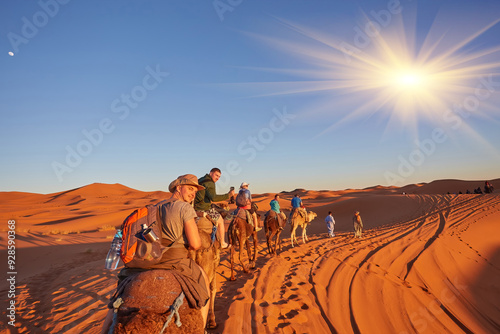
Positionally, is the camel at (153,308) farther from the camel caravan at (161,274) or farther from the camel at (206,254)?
the camel at (206,254)

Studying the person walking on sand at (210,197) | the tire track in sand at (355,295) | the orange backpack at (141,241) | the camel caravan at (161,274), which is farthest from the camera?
the person walking on sand at (210,197)

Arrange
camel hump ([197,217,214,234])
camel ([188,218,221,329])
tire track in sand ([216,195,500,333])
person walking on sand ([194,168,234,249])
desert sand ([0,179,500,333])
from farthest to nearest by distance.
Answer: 1. person walking on sand ([194,168,234,249])
2. desert sand ([0,179,500,333])
3. tire track in sand ([216,195,500,333])
4. camel hump ([197,217,214,234])
5. camel ([188,218,221,329])

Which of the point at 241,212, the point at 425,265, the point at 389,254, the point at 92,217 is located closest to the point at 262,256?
the point at 241,212

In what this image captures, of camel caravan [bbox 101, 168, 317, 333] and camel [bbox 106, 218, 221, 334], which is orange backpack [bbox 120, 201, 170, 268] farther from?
camel [bbox 106, 218, 221, 334]

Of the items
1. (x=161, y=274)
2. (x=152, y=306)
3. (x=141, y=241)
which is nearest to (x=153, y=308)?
(x=152, y=306)

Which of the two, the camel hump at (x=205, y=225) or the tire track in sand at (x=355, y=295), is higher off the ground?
the camel hump at (x=205, y=225)

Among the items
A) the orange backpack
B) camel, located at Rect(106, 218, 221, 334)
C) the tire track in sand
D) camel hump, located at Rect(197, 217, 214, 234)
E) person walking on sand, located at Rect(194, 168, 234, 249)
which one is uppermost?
→ person walking on sand, located at Rect(194, 168, 234, 249)

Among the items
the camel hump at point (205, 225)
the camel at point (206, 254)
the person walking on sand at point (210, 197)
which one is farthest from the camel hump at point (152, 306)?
the person walking on sand at point (210, 197)

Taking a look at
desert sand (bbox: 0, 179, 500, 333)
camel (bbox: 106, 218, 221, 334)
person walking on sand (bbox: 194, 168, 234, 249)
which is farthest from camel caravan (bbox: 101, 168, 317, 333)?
desert sand (bbox: 0, 179, 500, 333)

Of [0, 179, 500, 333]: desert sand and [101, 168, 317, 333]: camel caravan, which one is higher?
[101, 168, 317, 333]: camel caravan

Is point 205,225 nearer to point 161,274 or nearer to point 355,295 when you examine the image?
point 161,274

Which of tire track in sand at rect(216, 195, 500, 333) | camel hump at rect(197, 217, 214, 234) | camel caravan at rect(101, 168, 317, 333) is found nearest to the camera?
camel caravan at rect(101, 168, 317, 333)

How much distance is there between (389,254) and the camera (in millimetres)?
11336

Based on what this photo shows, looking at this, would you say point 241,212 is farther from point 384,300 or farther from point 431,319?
point 431,319
